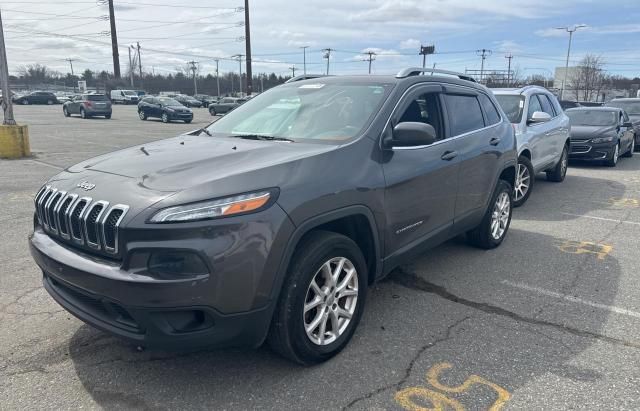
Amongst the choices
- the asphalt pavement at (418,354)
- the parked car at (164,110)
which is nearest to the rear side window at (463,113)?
the asphalt pavement at (418,354)

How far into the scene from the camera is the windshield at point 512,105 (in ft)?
26.3

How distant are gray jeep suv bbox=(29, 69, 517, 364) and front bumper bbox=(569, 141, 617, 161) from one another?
29.6 feet

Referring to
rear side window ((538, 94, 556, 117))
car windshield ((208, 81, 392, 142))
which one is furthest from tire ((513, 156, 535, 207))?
car windshield ((208, 81, 392, 142))

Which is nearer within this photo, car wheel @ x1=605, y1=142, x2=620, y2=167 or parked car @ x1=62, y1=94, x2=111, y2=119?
car wheel @ x1=605, y1=142, x2=620, y2=167

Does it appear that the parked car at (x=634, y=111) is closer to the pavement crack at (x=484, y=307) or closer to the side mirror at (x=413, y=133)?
the pavement crack at (x=484, y=307)

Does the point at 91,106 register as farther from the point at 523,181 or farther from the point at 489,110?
the point at 489,110

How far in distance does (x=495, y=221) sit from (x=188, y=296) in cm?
400

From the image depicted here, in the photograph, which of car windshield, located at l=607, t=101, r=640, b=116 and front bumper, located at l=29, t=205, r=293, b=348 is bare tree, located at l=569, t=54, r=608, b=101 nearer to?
car windshield, located at l=607, t=101, r=640, b=116

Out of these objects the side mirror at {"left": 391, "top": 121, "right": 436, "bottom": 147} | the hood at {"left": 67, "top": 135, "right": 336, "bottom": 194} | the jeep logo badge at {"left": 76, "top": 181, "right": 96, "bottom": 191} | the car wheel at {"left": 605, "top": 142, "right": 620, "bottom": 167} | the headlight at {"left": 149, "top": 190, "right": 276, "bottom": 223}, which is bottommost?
the car wheel at {"left": 605, "top": 142, "right": 620, "bottom": 167}

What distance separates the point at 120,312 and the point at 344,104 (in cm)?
221

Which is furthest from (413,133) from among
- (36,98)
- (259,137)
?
(36,98)

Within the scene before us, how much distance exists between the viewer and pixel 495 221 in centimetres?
547

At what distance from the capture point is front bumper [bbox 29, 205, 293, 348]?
7.95ft

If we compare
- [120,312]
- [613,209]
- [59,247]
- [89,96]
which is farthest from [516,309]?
[89,96]
